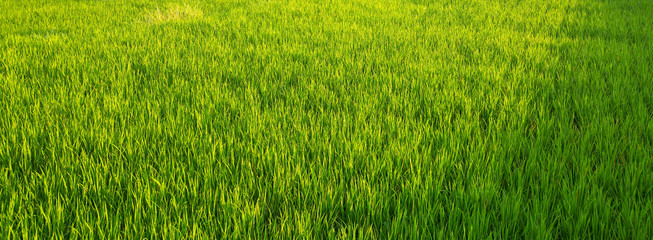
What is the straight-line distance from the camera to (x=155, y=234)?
921 millimetres

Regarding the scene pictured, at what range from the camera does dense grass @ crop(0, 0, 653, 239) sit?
1.04 meters

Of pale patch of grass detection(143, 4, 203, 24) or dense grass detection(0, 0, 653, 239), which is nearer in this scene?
dense grass detection(0, 0, 653, 239)

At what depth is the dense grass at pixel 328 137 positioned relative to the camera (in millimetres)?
1042

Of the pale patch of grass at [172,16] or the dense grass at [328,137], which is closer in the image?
the dense grass at [328,137]

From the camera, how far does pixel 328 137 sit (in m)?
1.50

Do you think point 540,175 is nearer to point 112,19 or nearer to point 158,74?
point 158,74

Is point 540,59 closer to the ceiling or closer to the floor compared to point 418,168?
closer to the ceiling

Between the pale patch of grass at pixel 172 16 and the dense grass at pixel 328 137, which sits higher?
the pale patch of grass at pixel 172 16

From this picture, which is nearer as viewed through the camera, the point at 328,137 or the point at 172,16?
the point at 328,137

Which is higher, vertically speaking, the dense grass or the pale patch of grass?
the pale patch of grass

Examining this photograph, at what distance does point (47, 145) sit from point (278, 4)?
4.22m

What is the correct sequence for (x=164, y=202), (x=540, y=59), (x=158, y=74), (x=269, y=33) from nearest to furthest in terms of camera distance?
(x=164, y=202) < (x=158, y=74) < (x=540, y=59) < (x=269, y=33)

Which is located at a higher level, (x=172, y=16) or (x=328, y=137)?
(x=172, y=16)

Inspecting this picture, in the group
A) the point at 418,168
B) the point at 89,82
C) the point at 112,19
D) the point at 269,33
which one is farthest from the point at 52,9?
the point at 418,168
